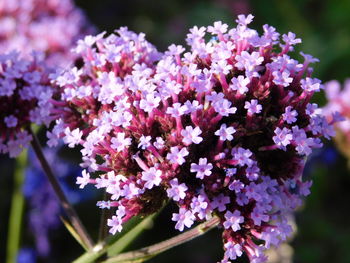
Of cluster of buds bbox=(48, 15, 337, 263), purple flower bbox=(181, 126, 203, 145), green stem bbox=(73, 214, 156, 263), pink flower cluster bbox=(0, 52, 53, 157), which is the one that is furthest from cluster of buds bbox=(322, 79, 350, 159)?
purple flower bbox=(181, 126, 203, 145)

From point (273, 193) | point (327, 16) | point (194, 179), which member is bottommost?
point (273, 193)

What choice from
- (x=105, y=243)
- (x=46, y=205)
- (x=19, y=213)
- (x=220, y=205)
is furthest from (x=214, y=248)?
(x=220, y=205)

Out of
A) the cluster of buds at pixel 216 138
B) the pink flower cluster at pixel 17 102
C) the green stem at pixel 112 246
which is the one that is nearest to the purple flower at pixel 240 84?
the cluster of buds at pixel 216 138

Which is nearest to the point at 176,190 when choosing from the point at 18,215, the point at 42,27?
the point at 18,215

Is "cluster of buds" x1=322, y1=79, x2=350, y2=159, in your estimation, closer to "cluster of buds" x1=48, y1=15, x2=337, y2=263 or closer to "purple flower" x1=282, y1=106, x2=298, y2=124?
"cluster of buds" x1=48, y1=15, x2=337, y2=263

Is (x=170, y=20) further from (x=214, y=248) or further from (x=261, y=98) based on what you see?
(x=261, y=98)

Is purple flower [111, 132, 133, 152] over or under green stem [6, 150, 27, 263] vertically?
under

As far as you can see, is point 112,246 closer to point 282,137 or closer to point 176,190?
point 176,190

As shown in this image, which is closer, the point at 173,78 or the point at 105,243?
the point at 173,78
